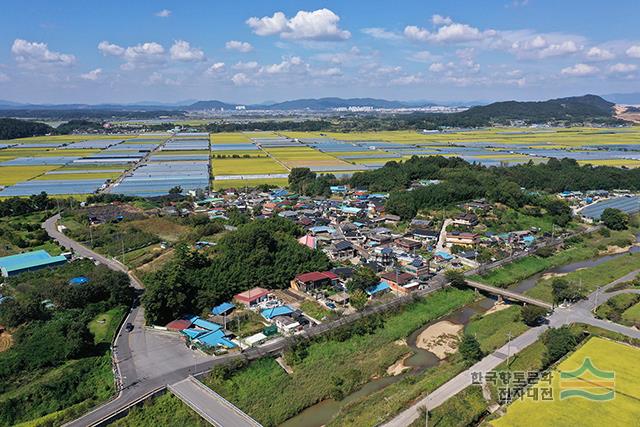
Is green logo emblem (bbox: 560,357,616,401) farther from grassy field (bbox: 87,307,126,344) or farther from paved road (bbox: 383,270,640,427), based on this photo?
grassy field (bbox: 87,307,126,344)

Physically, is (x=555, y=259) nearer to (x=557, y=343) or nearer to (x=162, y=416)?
(x=557, y=343)

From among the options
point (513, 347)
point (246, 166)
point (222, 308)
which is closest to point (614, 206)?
point (513, 347)

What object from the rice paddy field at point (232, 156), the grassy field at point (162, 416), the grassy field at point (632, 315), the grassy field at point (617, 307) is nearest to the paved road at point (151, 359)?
the grassy field at point (162, 416)

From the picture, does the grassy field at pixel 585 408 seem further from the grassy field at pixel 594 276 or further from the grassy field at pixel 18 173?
the grassy field at pixel 18 173

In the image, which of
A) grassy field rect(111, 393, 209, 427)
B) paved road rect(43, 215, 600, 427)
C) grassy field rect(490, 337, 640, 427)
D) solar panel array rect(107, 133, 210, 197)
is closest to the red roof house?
paved road rect(43, 215, 600, 427)

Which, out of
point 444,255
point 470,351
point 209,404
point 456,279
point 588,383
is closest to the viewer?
point 209,404

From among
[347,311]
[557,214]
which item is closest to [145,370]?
[347,311]

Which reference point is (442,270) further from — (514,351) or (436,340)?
(514,351)
